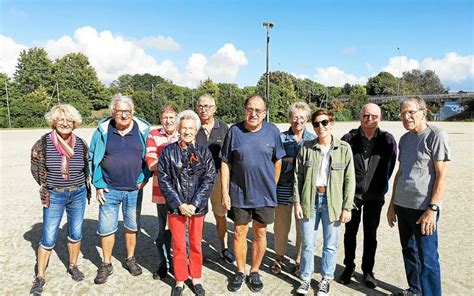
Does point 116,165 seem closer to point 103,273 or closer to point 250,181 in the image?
point 103,273

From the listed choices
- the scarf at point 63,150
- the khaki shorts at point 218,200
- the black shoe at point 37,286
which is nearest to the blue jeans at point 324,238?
the khaki shorts at point 218,200

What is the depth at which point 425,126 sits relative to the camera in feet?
9.96

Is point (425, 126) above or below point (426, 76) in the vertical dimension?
below

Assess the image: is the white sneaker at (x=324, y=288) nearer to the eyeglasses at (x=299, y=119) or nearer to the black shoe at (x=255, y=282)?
the black shoe at (x=255, y=282)

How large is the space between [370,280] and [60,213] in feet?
11.1

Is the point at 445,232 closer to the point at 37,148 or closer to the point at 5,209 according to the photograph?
the point at 37,148

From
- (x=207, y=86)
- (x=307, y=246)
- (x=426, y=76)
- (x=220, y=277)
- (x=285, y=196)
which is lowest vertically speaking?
(x=220, y=277)

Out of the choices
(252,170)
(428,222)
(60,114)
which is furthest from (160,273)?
(428,222)

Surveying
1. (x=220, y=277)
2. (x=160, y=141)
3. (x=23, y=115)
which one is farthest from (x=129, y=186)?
(x=23, y=115)

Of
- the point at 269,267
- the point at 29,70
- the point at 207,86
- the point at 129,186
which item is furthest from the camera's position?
the point at 207,86

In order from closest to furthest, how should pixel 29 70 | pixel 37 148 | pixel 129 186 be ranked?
pixel 37 148, pixel 129 186, pixel 29 70

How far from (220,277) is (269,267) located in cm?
63

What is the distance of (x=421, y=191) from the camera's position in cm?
298

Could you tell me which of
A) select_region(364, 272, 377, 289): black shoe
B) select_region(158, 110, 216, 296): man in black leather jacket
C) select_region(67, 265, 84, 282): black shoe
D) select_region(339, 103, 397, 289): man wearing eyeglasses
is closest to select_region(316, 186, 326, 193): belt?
select_region(339, 103, 397, 289): man wearing eyeglasses
